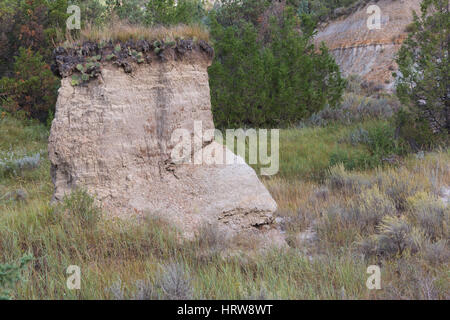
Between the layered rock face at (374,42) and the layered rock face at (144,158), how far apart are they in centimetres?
1460

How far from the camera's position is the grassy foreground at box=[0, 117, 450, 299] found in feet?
9.98

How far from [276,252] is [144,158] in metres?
2.14

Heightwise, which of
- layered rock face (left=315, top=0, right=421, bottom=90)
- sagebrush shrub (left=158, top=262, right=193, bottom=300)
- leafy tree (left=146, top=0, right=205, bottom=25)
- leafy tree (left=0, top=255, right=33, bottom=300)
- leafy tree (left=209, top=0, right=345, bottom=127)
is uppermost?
layered rock face (left=315, top=0, right=421, bottom=90)

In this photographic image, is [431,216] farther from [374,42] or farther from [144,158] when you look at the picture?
[374,42]

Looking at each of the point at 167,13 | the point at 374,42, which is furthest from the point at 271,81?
the point at 374,42

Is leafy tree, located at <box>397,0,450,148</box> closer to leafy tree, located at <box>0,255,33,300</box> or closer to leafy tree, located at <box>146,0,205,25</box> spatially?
leafy tree, located at <box>146,0,205,25</box>

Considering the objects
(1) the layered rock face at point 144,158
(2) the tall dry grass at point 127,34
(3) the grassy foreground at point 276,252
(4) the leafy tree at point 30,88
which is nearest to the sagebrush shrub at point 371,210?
(3) the grassy foreground at point 276,252

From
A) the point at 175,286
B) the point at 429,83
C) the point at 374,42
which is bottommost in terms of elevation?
the point at 175,286

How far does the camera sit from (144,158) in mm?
4832

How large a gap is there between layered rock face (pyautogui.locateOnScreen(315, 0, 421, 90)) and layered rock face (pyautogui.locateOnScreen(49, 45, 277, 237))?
14.6m

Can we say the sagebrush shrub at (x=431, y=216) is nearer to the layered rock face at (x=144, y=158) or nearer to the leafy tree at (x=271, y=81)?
the layered rock face at (x=144, y=158)

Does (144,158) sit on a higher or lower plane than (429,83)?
lower

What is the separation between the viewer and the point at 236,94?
475 inches

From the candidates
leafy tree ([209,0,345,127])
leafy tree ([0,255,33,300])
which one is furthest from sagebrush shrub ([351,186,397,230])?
leafy tree ([209,0,345,127])
